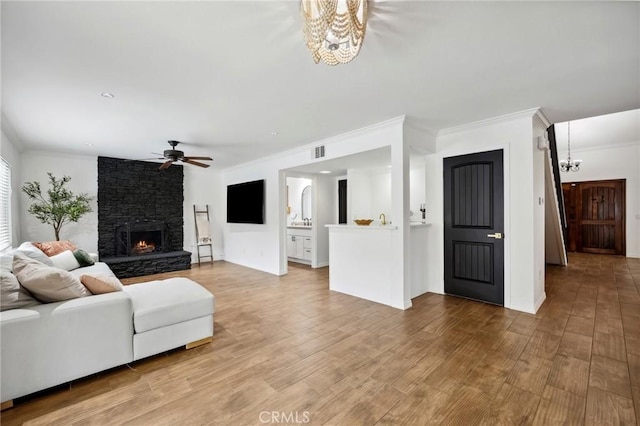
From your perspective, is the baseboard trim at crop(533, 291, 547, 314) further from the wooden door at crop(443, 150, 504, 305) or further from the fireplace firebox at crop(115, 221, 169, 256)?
the fireplace firebox at crop(115, 221, 169, 256)

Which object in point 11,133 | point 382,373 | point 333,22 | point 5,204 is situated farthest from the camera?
point 5,204

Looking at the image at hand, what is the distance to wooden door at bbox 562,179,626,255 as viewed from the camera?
23.4ft

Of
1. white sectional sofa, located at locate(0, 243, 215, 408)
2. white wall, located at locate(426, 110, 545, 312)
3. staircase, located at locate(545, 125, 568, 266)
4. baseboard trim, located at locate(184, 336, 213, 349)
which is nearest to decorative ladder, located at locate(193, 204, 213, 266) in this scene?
white sectional sofa, located at locate(0, 243, 215, 408)

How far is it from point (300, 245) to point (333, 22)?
581 cm

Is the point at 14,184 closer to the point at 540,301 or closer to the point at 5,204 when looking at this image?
the point at 5,204

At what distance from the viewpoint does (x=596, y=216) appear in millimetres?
7504

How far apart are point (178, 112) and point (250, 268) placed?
404 cm

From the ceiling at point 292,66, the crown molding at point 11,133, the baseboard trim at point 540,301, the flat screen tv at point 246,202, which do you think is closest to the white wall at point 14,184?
the crown molding at point 11,133

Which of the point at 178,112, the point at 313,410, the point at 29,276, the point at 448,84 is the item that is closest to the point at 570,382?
the point at 313,410

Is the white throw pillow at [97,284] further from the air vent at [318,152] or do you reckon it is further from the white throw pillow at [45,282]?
the air vent at [318,152]

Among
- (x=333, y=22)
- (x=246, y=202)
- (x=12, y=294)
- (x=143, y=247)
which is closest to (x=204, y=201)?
(x=246, y=202)

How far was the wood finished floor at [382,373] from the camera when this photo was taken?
1.77 metres

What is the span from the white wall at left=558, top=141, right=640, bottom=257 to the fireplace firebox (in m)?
11.4

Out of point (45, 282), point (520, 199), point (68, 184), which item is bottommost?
point (45, 282)
